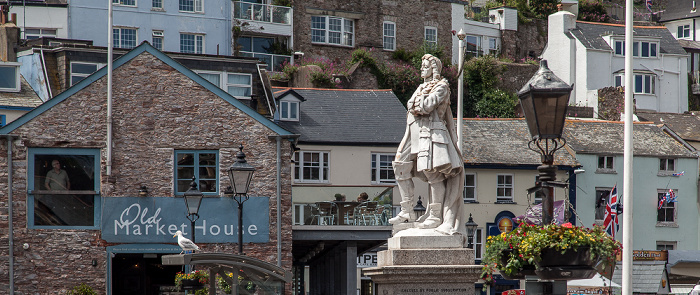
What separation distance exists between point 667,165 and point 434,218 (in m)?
38.8

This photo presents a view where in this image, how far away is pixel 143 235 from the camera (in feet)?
99.7

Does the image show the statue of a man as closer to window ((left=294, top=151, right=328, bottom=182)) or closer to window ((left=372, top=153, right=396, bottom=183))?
window ((left=294, top=151, right=328, bottom=182))

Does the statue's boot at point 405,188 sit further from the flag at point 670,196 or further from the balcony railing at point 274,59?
the balcony railing at point 274,59

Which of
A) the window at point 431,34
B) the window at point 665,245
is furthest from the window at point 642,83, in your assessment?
the window at point 665,245

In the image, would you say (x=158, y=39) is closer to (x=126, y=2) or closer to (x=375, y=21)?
(x=126, y=2)

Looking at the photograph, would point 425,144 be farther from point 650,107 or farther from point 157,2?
point 650,107

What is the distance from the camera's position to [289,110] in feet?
135

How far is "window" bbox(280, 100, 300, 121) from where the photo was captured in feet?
134

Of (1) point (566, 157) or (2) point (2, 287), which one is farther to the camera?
(1) point (566, 157)

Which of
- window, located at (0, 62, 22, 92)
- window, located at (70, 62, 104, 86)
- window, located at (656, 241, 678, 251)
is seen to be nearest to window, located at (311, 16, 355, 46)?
window, located at (656, 241, 678, 251)

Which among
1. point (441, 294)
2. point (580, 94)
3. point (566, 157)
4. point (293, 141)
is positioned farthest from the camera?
point (580, 94)

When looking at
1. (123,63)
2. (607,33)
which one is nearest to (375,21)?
(607,33)

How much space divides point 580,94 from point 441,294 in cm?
5028

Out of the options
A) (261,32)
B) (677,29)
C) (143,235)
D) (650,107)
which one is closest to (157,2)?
(261,32)
